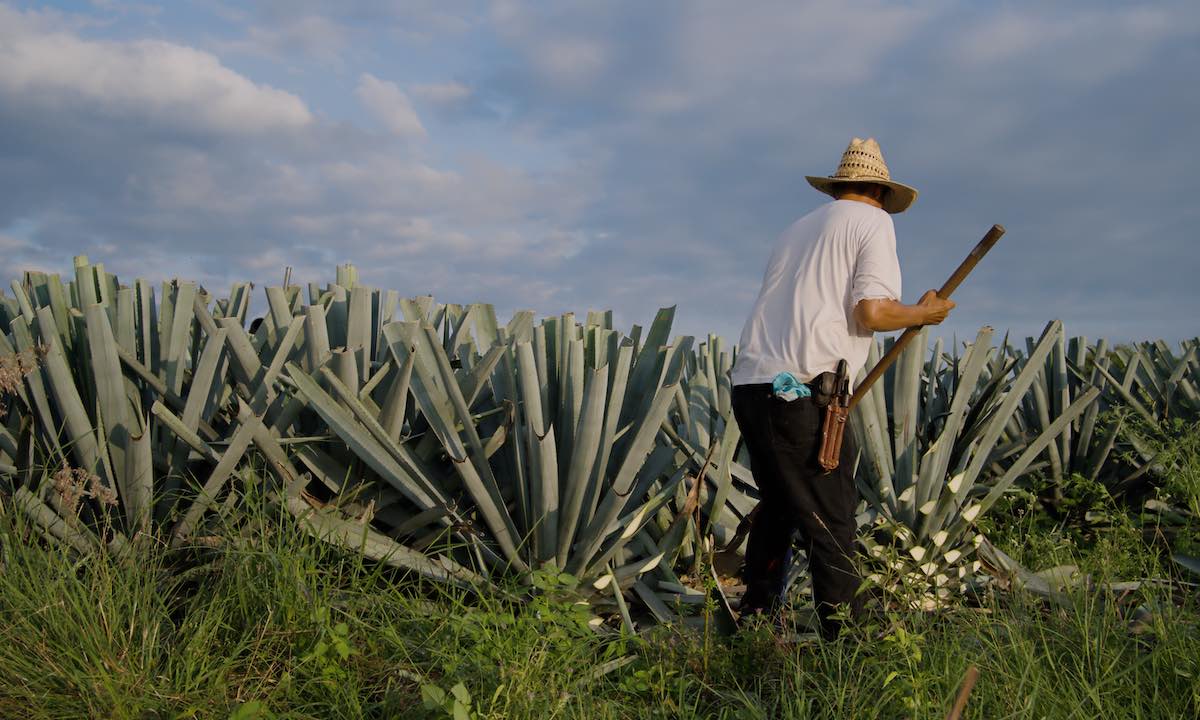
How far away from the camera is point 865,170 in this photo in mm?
3867

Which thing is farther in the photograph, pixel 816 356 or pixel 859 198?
pixel 859 198

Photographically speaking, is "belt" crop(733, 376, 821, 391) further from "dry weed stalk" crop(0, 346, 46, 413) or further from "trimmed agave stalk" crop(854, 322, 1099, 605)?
"dry weed stalk" crop(0, 346, 46, 413)

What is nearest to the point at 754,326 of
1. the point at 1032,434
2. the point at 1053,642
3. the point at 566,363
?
the point at 566,363

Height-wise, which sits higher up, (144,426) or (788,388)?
(788,388)

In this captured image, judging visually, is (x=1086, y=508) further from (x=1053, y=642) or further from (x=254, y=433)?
(x=254, y=433)

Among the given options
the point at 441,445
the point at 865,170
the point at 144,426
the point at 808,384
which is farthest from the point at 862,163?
the point at 144,426

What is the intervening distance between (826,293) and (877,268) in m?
0.20

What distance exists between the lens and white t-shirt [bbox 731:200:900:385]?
3625 millimetres

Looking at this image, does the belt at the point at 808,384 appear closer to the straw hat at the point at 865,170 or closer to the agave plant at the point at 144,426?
the straw hat at the point at 865,170

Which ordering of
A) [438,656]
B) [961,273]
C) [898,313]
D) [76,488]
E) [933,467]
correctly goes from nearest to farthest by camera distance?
[438,656], [76,488], [898,313], [961,273], [933,467]

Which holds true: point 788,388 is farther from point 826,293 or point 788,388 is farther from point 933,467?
point 933,467

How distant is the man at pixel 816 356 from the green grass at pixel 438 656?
13.4 inches

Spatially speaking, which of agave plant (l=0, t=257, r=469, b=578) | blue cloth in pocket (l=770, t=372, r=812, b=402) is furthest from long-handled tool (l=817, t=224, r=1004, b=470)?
agave plant (l=0, t=257, r=469, b=578)

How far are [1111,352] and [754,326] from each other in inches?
184
